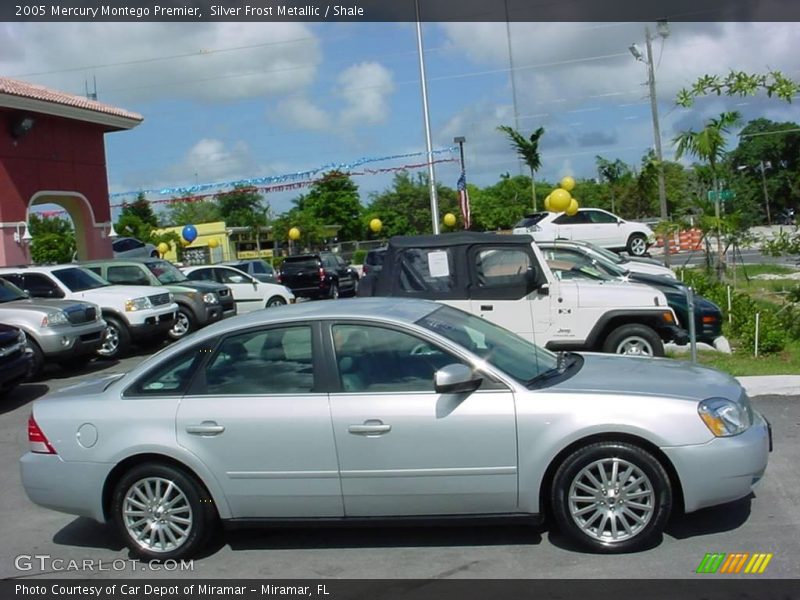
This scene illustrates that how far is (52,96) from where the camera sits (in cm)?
2642

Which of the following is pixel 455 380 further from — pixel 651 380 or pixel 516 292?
pixel 516 292

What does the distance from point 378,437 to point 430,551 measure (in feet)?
2.81

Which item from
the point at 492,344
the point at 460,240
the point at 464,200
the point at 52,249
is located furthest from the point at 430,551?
the point at 52,249

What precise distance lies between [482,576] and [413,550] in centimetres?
61

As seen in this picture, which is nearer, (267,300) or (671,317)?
(671,317)

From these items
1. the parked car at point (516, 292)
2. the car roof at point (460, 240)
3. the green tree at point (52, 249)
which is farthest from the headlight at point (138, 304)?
the green tree at point (52, 249)

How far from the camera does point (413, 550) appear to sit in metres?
5.62

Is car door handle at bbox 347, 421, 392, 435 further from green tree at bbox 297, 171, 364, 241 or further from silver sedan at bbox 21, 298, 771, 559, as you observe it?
green tree at bbox 297, 171, 364, 241

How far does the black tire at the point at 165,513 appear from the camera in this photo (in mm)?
5578

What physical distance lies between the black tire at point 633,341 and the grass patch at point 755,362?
2.81 ft

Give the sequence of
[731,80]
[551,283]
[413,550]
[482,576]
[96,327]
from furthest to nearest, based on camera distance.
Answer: [96,327]
[731,80]
[551,283]
[413,550]
[482,576]

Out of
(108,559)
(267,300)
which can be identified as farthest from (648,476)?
(267,300)
